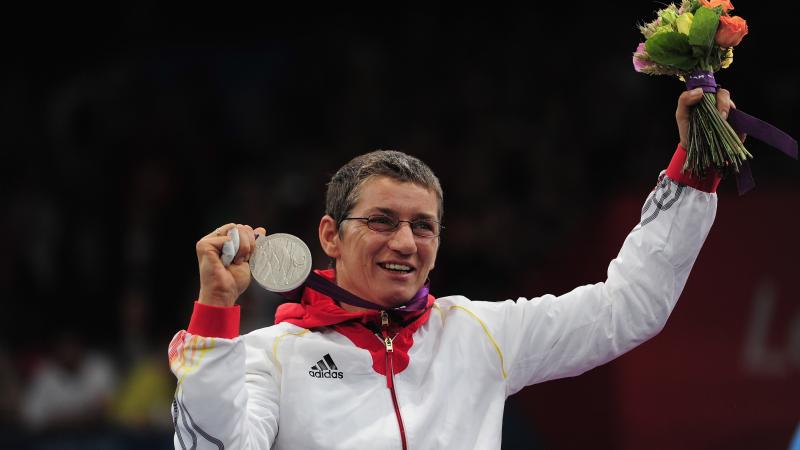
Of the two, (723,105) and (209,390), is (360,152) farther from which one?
(209,390)

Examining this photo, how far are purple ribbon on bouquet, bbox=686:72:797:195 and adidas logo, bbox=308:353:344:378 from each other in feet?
4.46

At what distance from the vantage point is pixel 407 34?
10812 mm

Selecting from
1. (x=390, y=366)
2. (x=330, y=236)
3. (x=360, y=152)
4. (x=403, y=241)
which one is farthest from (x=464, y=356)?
(x=360, y=152)

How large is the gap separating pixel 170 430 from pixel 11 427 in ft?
3.38

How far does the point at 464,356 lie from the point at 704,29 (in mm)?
1238

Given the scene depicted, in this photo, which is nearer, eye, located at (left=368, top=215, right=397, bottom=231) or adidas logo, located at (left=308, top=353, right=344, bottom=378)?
adidas logo, located at (left=308, top=353, right=344, bottom=378)

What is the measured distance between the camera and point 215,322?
319 cm

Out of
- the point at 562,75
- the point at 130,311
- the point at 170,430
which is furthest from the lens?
the point at 562,75

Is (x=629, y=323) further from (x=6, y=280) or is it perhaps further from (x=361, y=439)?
(x=6, y=280)

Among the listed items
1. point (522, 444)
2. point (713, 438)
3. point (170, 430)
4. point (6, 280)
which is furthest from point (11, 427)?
point (713, 438)

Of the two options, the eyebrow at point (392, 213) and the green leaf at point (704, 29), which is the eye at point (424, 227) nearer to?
the eyebrow at point (392, 213)

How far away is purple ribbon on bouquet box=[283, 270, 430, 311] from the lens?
3.65 metres

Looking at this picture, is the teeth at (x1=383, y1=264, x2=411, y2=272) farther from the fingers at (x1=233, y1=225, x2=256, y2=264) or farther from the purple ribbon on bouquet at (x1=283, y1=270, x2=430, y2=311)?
the fingers at (x1=233, y1=225, x2=256, y2=264)

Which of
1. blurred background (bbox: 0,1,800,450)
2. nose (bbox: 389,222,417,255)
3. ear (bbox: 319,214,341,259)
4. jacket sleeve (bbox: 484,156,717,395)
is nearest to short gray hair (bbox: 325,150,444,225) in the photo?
ear (bbox: 319,214,341,259)
